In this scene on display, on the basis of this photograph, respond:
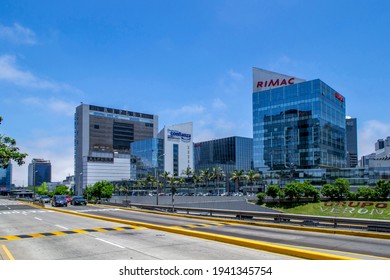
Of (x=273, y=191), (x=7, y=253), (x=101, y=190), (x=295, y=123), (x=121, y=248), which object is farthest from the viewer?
(x=295, y=123)

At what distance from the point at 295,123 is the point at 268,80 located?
74.6ft

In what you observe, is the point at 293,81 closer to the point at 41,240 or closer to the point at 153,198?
the point at 153,198

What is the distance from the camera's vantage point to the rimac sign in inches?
5487

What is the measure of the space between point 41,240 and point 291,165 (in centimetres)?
11791

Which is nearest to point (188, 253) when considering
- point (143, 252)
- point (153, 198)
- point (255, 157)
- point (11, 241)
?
point (143, 252)

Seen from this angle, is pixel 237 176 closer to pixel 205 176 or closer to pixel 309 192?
pixel 205 176

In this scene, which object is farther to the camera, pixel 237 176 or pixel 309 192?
pixel 237 176

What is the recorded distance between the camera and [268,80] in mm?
143750

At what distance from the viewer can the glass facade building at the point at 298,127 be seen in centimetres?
12719

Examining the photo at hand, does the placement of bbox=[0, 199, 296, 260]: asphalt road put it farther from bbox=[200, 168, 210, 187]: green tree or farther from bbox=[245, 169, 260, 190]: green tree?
bbox=[200, 168, 210, 187]: green tree

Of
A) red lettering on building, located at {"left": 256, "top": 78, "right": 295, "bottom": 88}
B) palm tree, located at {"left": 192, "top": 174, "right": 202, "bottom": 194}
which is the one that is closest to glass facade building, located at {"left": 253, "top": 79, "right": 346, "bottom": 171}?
red lettering on building, located at {"left": 256, "top": 78, "right": 295, "bottom": 88}

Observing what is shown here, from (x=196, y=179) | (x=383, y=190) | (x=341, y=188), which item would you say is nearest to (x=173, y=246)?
(x=383, y=190)

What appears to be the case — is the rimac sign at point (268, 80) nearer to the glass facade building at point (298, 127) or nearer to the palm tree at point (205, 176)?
the glass facade building at point (298, 127)

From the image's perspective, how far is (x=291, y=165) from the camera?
128 metres
